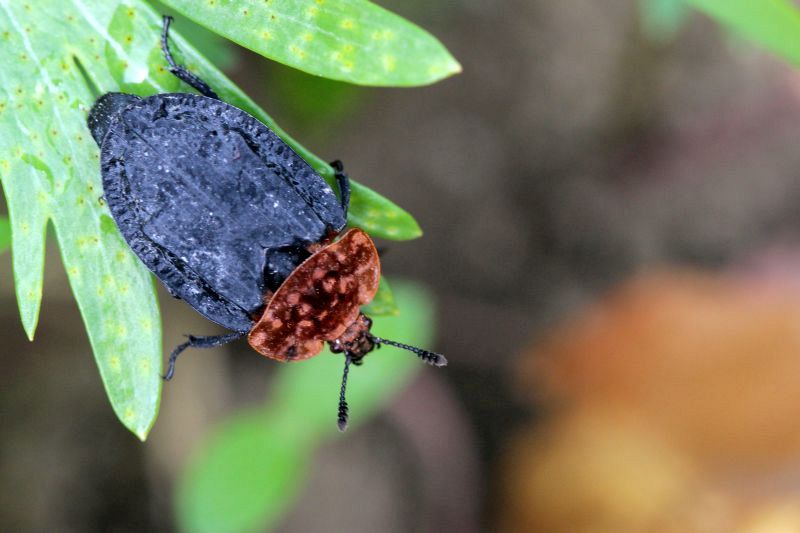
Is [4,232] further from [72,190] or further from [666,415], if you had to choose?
[666,415]

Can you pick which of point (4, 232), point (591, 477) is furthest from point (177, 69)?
point (591, 477)

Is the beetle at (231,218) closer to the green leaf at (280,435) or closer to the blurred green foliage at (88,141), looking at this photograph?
the blurred green foliage at (88,141)

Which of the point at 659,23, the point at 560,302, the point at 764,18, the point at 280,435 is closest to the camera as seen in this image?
the point at 764,18

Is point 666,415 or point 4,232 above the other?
point 666,415

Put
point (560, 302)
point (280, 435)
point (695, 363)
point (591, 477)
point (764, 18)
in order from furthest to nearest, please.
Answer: point (560, 302)
point (695, 363)
point (591, 477)
point (280, 435)
point (764, 18)

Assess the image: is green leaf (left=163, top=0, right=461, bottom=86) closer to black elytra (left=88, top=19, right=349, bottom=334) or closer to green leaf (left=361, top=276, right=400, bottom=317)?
black elytra (left=88, top=19, right=349, bottom=334)

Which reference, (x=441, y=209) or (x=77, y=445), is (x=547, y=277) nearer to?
(x=441, y=209)

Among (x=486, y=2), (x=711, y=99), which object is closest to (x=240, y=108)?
(x=486, y=2)
